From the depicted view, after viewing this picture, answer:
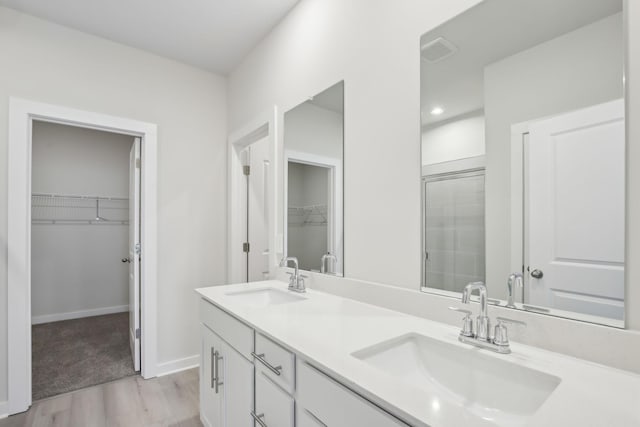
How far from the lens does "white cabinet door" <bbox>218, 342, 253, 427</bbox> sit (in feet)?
4.30

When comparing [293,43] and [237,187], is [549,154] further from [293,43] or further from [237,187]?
[237,187]

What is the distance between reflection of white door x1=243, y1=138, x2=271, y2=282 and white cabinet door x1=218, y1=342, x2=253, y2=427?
1373mm

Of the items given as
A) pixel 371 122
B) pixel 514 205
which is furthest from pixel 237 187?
pixel 514 205

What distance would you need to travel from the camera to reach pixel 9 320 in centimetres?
206

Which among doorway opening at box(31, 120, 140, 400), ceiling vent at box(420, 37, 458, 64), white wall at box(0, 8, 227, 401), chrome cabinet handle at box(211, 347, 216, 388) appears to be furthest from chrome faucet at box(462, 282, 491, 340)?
doorway opening at box(31, 120, 140, 400)

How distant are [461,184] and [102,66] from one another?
9.09 ft

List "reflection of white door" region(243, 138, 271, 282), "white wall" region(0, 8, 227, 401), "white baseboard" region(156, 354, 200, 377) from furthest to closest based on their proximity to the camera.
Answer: "reflection of white door" region(243, 138, 271, 282)
"white baseboard" region(156, 354, 200, 377)
"white wall" region(0, 8, 227, 401)

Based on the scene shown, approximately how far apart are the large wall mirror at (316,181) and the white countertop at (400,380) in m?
0.46

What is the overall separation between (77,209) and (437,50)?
4.73 meters

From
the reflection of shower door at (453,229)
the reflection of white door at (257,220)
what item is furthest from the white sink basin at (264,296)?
the reflection of white door at (257,220)

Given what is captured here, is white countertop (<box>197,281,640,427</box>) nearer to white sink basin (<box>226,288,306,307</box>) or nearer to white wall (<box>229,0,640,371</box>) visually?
white wall (<box>229,0,640,371</box>)

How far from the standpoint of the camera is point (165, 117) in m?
2.75

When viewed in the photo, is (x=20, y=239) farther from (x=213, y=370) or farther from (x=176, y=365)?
(x=213, y=370)

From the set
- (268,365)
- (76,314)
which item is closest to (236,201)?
(268,365)
